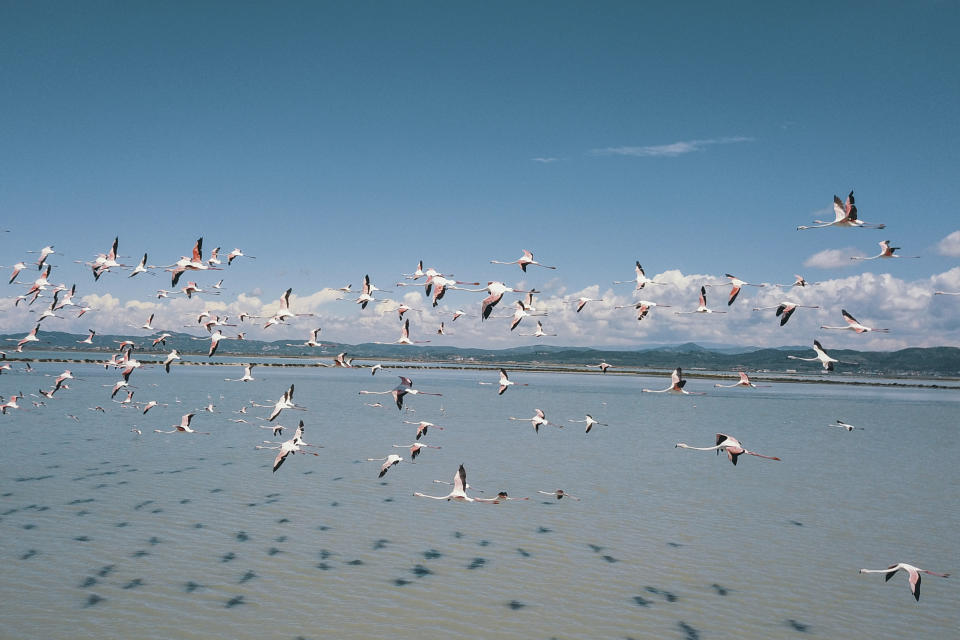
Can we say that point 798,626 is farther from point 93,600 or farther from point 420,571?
point 93,600

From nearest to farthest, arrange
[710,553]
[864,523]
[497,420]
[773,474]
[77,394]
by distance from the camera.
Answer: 1. [710,553]
2. [864,523]
3. [773,474]
4. [497,420]
5. [77,394]

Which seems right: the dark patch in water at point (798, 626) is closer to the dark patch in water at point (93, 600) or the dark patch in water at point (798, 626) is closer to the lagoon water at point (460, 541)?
the lagoon water at point (460, 541)

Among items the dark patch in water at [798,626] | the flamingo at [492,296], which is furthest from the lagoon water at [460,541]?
the flamingo at [492,296]

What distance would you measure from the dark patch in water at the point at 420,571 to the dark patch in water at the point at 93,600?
7.88 metres

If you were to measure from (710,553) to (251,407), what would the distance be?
49167 mm

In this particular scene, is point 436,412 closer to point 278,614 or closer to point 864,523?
point 864,523

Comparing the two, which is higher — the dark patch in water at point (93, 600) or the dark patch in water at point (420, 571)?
the dark patch in water at point (93, 600)

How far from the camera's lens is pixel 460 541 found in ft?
66.1

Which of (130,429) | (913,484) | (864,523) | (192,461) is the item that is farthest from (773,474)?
(130,429)

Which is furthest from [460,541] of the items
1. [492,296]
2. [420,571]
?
[492,296]

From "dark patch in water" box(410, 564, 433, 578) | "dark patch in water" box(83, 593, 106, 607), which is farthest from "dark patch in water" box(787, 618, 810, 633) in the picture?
"dark patch in water" box(83, 593, 106, 607)

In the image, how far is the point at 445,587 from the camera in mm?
16406

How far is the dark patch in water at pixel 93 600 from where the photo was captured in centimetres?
1454

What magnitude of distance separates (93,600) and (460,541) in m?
10.4
